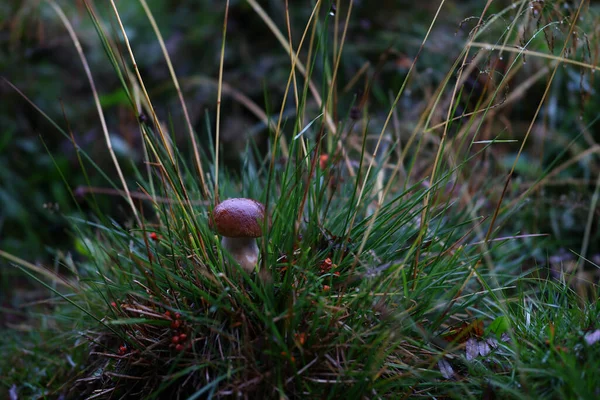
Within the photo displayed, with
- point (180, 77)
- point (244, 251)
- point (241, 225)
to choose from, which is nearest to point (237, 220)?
point (241, 225)

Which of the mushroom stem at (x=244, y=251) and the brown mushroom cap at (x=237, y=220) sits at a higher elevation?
the brown mushroom cap at (x=237, y=220)

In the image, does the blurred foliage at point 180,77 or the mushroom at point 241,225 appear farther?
the blurred foliage at point 180,77

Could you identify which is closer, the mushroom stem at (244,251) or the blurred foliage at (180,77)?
the mushroom stem at (244,251)

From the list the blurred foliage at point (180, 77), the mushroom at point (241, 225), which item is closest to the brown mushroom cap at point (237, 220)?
the mushroom at point (241, 225)

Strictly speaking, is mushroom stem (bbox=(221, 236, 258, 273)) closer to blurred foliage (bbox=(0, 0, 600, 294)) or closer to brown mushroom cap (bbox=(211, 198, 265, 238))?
brown mushroom cap (bbox=(211, 198, 265, 238))

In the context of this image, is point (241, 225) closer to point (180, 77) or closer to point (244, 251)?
point (244, 251)

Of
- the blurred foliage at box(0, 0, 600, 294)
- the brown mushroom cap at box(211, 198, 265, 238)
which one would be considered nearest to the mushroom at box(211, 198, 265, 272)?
the brown mushroom cap at box(211, 198, 265, 238)

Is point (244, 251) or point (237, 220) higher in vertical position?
point (237, 220)

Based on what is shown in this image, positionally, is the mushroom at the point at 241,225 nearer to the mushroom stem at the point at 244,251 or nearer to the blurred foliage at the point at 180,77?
the mushroom stem at the point at 244,251

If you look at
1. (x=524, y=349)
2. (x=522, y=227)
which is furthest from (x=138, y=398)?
(x=522, y=227)
